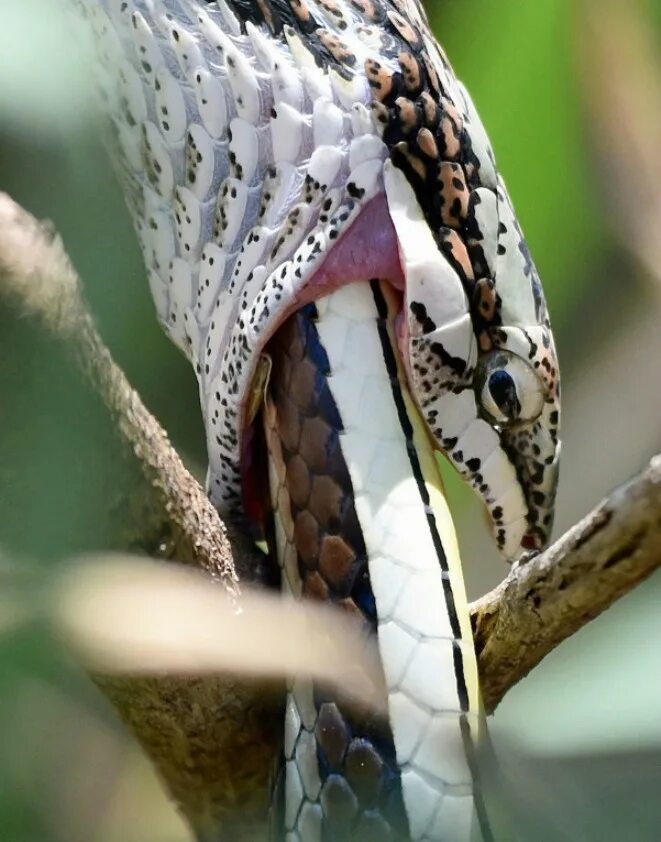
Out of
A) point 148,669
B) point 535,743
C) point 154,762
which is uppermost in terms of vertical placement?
point 535,743


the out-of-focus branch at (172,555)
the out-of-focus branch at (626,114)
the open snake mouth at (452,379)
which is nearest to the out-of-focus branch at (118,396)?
the out-of-focus branch at (172,555)

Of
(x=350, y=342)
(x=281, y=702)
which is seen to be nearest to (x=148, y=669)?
(x=281, y=702)

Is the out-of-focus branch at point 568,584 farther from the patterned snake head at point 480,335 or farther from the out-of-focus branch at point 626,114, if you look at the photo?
the out-of-focus branch at point 626,114

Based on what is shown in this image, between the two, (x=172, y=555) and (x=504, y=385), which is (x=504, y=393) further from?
(x=172, y=555)

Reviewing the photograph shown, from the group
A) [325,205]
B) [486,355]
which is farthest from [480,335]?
[325,205]

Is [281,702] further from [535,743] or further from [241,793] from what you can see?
[535,743]

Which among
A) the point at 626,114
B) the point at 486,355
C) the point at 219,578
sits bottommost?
the point at 219,578
